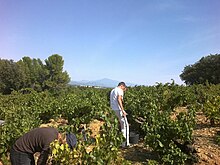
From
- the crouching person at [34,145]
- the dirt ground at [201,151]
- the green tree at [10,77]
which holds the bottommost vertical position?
the dirt ground at [201,151]

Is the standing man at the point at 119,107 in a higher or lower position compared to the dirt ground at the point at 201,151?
higher

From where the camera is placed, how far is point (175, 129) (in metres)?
4.50

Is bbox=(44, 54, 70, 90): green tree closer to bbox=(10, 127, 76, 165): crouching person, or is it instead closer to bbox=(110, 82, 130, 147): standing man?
bbox=(110, 82, 130, 147): standing man

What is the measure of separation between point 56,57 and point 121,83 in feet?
146

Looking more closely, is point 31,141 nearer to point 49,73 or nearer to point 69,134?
point 69,134

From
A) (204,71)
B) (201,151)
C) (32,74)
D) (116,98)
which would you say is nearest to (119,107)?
(116,98)

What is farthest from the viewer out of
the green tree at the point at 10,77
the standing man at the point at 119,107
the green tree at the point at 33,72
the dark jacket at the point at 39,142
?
the green tree at the point at 33,72

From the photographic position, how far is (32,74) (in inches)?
1780

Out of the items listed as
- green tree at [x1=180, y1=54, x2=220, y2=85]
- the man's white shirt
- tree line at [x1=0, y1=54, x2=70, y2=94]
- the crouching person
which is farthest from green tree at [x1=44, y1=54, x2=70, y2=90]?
the crouching person

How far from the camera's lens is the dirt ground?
448 cm

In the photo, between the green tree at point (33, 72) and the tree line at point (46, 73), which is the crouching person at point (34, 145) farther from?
the green tree at point (33, 72)

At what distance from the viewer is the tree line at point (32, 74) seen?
42250 millimetres

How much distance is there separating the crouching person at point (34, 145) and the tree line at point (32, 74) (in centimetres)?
3499

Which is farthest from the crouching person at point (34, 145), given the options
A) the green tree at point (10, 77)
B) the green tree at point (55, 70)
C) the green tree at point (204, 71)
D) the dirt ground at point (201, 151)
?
the green tree at point (55, 70)
